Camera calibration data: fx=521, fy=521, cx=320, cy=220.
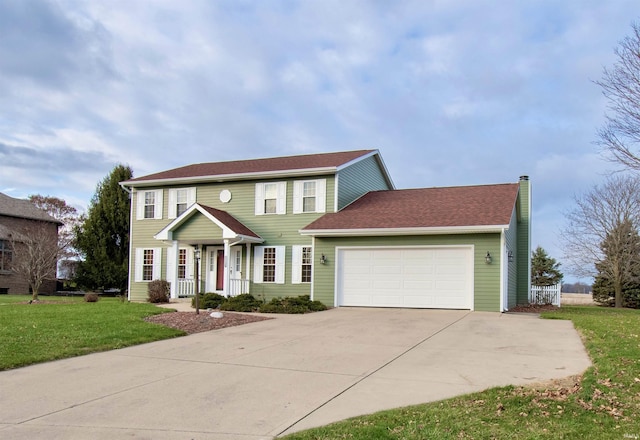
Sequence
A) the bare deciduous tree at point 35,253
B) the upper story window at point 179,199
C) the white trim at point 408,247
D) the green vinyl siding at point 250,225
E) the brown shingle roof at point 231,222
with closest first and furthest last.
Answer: the white trim at point 408,247, the brown shingle roof at point 231,222, the green vinyl siding at point 250,225, the upper story window at point 179,199, the bare deciduous tree at point 35,253

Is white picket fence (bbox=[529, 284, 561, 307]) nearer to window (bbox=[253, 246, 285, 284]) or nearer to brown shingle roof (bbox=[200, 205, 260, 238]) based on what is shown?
window (bbox=[253, 246, 285, 284])

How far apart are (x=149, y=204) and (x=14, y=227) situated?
18633 mm

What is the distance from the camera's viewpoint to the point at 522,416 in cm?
515

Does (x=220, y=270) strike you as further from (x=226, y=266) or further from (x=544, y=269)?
(x=544, y=269)

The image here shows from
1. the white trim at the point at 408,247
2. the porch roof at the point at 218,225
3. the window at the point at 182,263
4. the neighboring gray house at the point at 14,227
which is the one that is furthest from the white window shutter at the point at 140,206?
the neighboring gray house at the point at 14,227

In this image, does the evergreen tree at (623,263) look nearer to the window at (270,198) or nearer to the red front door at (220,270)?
the window at (270,198)

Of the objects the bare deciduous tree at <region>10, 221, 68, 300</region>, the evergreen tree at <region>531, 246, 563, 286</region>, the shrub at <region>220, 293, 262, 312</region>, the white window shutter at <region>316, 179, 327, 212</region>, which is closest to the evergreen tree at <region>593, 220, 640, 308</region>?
the evergreen tree at <region>531, 246, 563, 286</region>

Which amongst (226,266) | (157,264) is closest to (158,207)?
(157,264)

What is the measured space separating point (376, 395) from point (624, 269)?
3093 cm

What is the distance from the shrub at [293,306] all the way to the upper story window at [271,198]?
4.78 meters

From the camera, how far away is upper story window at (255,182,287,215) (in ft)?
68.7

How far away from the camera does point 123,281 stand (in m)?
33.6

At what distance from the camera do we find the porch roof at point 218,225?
19188 mm

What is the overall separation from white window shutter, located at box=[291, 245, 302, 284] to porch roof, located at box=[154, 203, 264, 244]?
1505 millimetres
